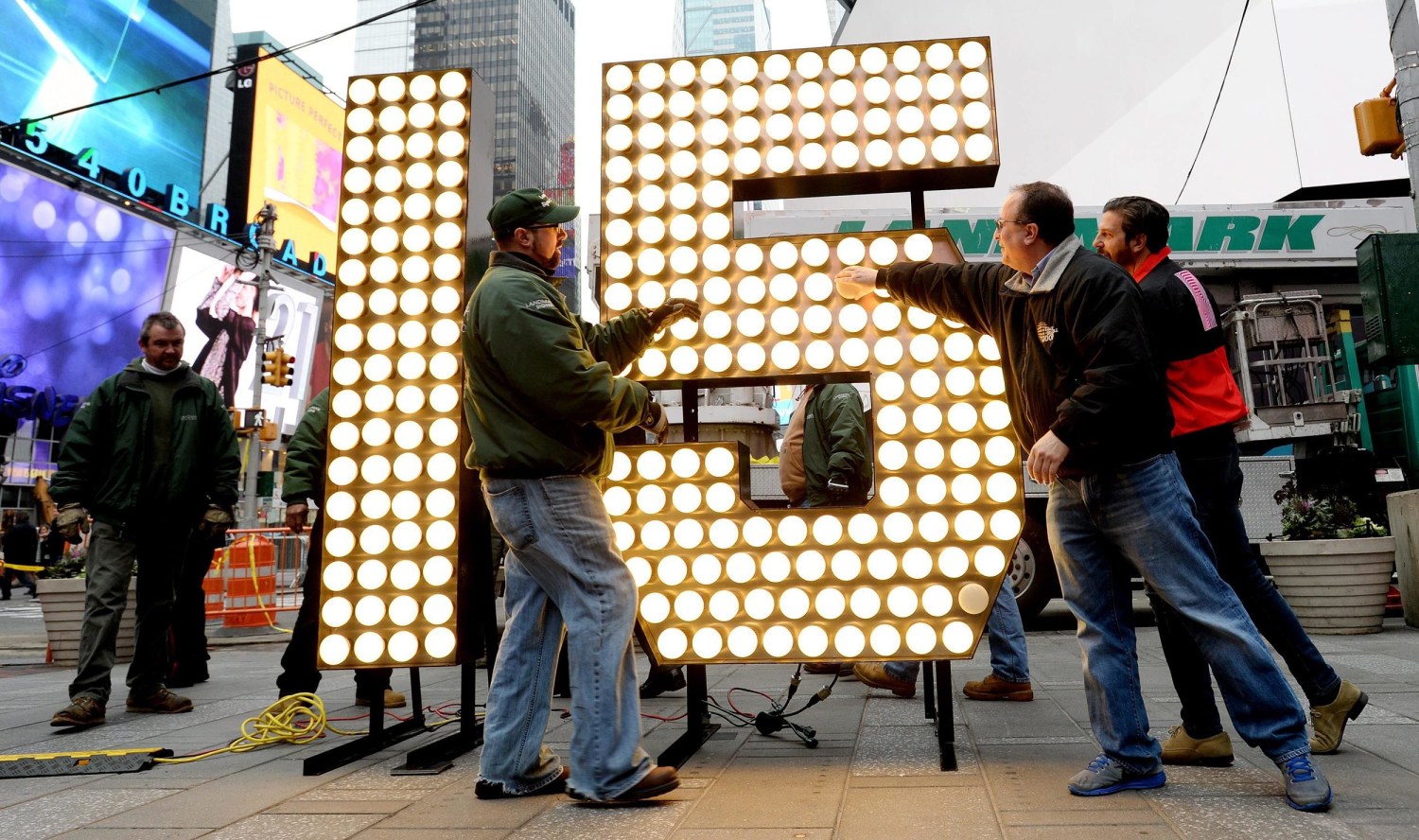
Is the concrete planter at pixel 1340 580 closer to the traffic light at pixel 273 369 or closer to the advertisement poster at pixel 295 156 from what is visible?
the traffic light at pixel 273 369

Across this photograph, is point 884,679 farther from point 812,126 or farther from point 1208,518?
point 812,126

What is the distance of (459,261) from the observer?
4.19 metres

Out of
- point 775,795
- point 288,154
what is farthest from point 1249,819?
point 288,154

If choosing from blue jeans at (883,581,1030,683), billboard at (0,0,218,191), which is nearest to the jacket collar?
blue jeans at (883,581,1030,683)

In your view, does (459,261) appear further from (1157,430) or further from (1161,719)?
(1161,719)

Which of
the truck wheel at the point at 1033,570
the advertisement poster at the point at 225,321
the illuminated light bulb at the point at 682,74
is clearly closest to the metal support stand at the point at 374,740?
the illuminated light bulb at the point at 682,74

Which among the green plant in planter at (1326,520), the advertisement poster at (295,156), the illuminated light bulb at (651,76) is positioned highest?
the advertisement poster at (295,156)

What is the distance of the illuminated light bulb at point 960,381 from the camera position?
374cm

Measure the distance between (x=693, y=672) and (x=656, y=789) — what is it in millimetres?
919

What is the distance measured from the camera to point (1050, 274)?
327 centimetres

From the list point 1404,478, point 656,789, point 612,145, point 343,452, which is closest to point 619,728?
point 656,789

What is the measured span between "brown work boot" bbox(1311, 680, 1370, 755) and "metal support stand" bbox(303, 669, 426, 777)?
371cm

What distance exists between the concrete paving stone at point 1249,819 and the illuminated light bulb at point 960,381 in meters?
1.55

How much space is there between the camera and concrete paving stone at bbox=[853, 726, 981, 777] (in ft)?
11.4
